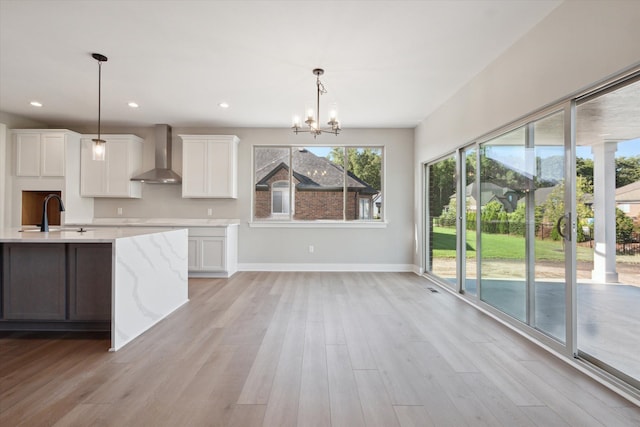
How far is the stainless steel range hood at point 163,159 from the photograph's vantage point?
5.58 m

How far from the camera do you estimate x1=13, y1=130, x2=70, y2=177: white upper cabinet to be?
5234mm

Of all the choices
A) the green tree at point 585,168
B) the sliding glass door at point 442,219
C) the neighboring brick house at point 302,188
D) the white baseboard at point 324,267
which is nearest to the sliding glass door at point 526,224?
the green tree at point 585,168

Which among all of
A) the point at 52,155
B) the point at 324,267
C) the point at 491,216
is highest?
the point at 52,155

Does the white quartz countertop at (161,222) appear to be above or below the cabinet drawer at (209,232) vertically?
above

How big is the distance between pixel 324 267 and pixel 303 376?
12.7 feet

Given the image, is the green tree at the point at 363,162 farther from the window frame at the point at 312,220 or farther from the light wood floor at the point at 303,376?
the light wood floor at the point at 303,376

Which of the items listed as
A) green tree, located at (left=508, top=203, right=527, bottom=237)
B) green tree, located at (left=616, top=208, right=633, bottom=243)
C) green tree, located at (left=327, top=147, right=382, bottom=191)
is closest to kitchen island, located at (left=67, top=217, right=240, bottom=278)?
green tree, located at (left=327, top=147, right=382, bottom=191)

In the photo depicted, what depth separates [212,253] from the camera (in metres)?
5.35

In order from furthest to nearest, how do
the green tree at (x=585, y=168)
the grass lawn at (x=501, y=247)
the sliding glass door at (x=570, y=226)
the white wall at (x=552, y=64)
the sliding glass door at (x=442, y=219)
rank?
the sliding glass door at (x=442, y=219) < the grass lawn at (x=501, y=247) < the green tree at (x=585, y=168) < the sliding glass door at (x=570, y=226) < the white wall at (x=552, y=64)

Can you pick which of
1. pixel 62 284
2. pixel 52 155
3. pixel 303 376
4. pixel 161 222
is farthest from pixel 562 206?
pixel 52 155

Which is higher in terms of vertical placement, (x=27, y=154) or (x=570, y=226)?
(x=27, y=154)

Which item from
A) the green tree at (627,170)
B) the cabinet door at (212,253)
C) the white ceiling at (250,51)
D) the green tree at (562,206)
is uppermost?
the white ceiling at (250,51)

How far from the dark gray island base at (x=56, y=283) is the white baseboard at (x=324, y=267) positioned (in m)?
3.16

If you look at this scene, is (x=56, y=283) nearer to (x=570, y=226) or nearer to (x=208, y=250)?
(x=208, y=250)
